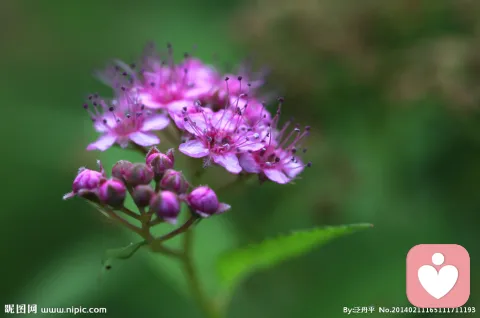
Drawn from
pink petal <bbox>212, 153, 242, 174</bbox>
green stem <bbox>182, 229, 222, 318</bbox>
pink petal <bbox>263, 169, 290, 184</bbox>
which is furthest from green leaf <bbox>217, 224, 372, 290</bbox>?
pink petal <bbox>212, 153, 242, 174</bbox>

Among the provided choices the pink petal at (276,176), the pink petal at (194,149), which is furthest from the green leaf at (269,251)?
the pink petal at (194,149)

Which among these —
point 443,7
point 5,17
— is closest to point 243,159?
point 443,7

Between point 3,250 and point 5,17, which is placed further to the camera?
point 5,17

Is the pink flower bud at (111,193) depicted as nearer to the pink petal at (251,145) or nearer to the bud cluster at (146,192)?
the bud cluster at (146,192)

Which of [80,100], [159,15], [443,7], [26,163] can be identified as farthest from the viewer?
[159,15]

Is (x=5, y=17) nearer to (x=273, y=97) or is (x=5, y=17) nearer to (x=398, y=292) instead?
(x=273, y=97)

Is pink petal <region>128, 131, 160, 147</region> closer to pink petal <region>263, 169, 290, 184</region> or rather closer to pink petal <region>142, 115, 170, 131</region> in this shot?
pink petal <region>142, 115, 170, 131</region>
